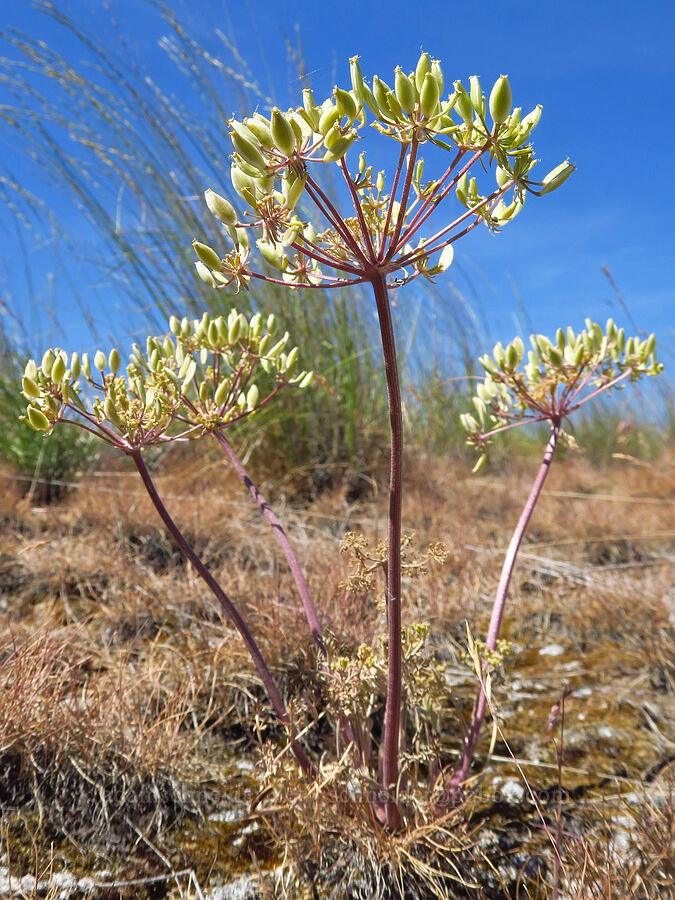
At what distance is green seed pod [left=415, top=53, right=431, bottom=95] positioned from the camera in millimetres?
766

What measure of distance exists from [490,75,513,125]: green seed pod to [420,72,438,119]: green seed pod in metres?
0.08

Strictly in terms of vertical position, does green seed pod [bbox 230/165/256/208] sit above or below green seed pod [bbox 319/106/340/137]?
below

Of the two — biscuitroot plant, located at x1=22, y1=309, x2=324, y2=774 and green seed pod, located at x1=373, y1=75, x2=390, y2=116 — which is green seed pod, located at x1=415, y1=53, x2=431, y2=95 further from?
biscuitroot plant, located at x1=22, y1=309, x2=324, y2=774

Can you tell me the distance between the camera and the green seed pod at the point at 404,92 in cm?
75

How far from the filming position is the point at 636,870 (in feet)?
3.45

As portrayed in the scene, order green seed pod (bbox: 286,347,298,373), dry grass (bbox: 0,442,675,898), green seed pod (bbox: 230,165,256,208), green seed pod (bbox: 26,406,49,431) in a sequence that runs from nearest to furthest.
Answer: green seed pod (bbox: 230,165,256,208), green seed pod (bbox: 26,406,49,431), dry grass (bbox: 0,442,675,898), green seed pod (bbox: 286,347,298,373)

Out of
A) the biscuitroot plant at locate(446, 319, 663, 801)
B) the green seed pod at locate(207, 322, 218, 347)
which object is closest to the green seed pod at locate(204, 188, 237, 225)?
the green seed pod at locate(207, 322, 218, 347)

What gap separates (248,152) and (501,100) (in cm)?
34

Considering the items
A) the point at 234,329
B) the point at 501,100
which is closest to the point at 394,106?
the point at 501,100

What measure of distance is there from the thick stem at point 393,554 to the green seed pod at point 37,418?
0.64 meters

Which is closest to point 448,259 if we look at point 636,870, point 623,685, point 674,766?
point 636,870

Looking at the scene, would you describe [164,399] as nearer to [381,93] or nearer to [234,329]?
[234,329]

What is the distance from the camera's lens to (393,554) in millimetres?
1024

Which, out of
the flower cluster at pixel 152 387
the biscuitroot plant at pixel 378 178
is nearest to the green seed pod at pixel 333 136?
the biscuitroot plant at pixel 378 178
